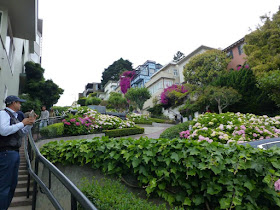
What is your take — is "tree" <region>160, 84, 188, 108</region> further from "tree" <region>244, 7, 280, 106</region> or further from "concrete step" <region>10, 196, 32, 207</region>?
"concrete step" <region>10, 196, 32, 207</region>

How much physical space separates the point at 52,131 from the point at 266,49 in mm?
17077

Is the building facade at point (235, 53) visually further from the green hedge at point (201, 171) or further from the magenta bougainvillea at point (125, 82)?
the magenta bougainvillea at point (125, 82)

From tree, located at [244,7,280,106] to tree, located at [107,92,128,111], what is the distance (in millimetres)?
23927

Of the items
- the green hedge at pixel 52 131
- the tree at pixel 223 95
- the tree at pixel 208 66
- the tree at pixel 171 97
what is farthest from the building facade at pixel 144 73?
the green hedge at pixel 52 131

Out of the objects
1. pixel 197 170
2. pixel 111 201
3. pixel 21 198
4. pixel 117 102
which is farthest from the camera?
pixel 117 102

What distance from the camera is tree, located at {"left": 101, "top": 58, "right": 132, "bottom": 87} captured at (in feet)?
211

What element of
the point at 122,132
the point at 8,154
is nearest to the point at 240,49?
the point at 122,132

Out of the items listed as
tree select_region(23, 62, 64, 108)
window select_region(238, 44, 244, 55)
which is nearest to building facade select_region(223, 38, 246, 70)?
window select_region(238, 44, 244, 55)

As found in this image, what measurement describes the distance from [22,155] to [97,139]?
14.0 ft

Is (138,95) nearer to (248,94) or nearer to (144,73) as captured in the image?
(144,73)

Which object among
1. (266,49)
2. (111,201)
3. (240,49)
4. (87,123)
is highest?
(240,49)

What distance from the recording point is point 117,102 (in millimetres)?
36594

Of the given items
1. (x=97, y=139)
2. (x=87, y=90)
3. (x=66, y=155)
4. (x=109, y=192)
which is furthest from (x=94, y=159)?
(x=87, y=90)

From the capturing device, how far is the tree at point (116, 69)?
2527 inches
